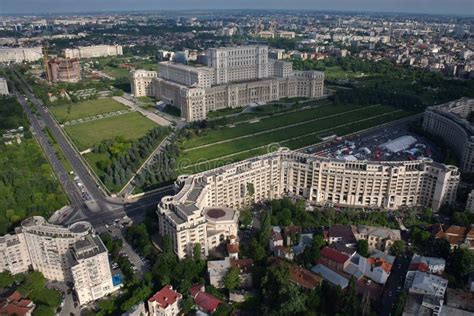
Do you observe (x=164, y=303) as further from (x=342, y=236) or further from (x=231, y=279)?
(x=342, y=236)

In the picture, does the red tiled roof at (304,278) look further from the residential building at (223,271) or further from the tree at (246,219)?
the tree at (246,219)

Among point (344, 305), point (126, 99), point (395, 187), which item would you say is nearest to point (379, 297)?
point (344, 305)

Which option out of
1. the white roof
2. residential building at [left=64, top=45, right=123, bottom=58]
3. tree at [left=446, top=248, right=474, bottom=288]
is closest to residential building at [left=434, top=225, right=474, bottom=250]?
tree at [left=446, top=248, right=474, bottom=288]

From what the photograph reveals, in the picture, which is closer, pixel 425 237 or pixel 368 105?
pixel 425 237

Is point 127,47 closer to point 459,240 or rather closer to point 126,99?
point 126,99

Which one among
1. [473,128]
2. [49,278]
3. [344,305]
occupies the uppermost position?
[473,128]

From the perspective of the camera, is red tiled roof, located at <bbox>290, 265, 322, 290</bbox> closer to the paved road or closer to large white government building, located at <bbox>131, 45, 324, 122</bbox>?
the paved road
